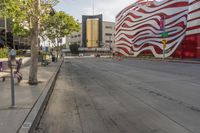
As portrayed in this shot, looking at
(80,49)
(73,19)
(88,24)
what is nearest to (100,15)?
(88,24)

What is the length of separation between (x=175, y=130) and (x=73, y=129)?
221 centimetres

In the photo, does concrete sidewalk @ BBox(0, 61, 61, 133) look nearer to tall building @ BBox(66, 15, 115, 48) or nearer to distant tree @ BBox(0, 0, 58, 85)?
distant tree @ BBox(0, 0, 58, 85)

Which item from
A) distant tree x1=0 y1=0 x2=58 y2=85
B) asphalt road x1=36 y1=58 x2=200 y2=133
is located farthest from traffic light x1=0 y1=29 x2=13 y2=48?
asphalt road x1=36 y1=58 x2=200 y2=133

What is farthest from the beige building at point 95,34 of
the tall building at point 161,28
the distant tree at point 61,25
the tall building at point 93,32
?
the distant tree at point 61,25

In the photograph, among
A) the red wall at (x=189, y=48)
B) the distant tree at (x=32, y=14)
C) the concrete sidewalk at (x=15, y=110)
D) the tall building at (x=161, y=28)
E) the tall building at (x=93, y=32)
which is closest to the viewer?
the concrete sidewalk at (x=15, y=110)

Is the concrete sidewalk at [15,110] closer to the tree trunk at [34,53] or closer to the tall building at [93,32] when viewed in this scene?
the tree trunk at [34,53]

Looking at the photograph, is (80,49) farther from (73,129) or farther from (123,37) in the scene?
(73,129)

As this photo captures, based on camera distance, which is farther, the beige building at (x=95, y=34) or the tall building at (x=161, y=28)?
the beige building at (x=95, y=34)

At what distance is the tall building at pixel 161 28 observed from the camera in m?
49.5

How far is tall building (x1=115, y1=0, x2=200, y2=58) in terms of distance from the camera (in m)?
49.5

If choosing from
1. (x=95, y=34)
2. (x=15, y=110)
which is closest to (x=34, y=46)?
(x=15, y=110)

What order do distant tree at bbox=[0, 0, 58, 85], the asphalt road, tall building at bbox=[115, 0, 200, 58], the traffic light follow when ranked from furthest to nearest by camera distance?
the traffic light < tall building at bbox=[115, 0, 200, 58] < distant tree at bbox=[0, 0, 58, 85] < the asphalt road

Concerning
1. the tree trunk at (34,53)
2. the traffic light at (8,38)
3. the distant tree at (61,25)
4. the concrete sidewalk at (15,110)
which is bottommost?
the concrete sidewalk at (15,110)

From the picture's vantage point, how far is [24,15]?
40.7ft
